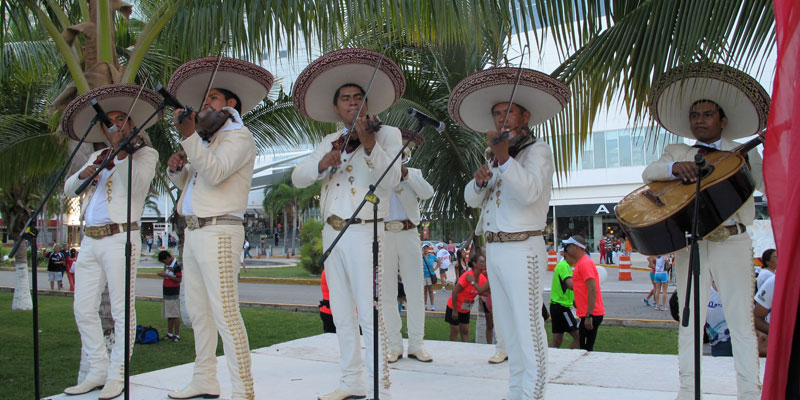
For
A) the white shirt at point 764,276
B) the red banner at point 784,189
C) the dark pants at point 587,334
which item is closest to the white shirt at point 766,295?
the white shirt at point 764,276

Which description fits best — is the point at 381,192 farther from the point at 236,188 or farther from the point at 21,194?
the point at 21,194

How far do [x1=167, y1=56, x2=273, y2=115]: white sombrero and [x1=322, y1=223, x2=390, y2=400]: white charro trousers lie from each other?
1.30m

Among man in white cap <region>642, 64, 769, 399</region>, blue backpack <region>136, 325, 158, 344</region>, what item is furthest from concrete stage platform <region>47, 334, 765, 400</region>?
blue backpack <region>136, 325, 158, 344</region>

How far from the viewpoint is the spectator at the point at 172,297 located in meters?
10.7

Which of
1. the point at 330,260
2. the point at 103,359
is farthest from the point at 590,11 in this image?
the point at 103,359

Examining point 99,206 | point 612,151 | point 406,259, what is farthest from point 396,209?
point 612,151

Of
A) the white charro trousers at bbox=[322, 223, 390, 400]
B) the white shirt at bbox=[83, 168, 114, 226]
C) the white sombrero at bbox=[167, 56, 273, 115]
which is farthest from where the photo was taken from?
the white shirt at bbox=[83, 168, 114, 226]

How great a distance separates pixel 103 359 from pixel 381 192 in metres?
2.57

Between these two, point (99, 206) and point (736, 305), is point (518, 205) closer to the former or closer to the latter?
point (736, 305)

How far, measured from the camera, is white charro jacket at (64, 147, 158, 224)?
5074 millimetres

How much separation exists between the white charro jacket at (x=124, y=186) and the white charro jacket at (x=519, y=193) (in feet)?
8.54

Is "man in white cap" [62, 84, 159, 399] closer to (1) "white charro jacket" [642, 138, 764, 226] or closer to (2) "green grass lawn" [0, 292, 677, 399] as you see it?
(2) "green grass lawn" [0, 292, 677, 399]

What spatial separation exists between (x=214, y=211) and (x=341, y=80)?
1310 mm

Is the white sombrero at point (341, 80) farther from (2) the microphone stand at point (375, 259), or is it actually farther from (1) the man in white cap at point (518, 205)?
(2) the microphone stand at point (375, 259)
